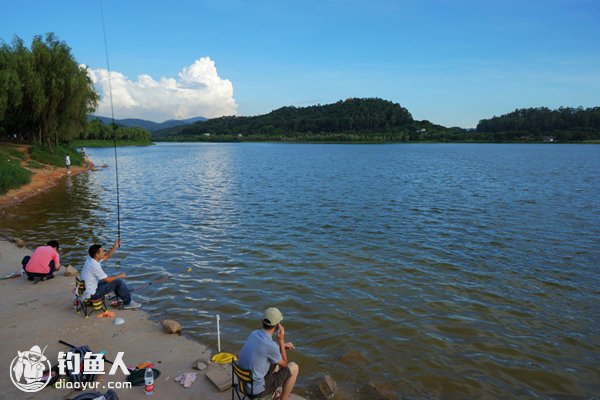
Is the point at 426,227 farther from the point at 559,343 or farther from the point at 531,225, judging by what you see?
the point at 559,343

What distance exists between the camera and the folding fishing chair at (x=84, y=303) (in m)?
10.0

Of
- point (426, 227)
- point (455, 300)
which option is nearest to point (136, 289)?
point (455, 300)

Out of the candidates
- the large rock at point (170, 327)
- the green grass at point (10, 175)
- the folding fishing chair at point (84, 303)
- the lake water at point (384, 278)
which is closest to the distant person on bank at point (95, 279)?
the folding fishing chair at point (84, 303)

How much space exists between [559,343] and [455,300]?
2.96 m

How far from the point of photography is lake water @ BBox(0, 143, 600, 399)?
8914 millimetres

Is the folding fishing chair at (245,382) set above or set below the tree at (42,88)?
below

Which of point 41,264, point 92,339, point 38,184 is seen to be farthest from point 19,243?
point 38,184

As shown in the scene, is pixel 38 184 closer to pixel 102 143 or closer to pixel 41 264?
pixel 41 264

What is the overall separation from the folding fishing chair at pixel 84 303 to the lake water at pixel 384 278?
3.73 ft

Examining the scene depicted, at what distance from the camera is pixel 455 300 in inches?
484

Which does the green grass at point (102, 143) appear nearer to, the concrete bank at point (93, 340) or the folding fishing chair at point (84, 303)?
the concrete bank at point (93, 340)

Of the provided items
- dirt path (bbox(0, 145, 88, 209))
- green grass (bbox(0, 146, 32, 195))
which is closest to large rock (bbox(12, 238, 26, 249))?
dirt path (bbox(0, 145, 88, 209))

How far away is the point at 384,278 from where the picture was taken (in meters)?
A: 14.1

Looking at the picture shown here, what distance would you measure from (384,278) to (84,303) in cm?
941
